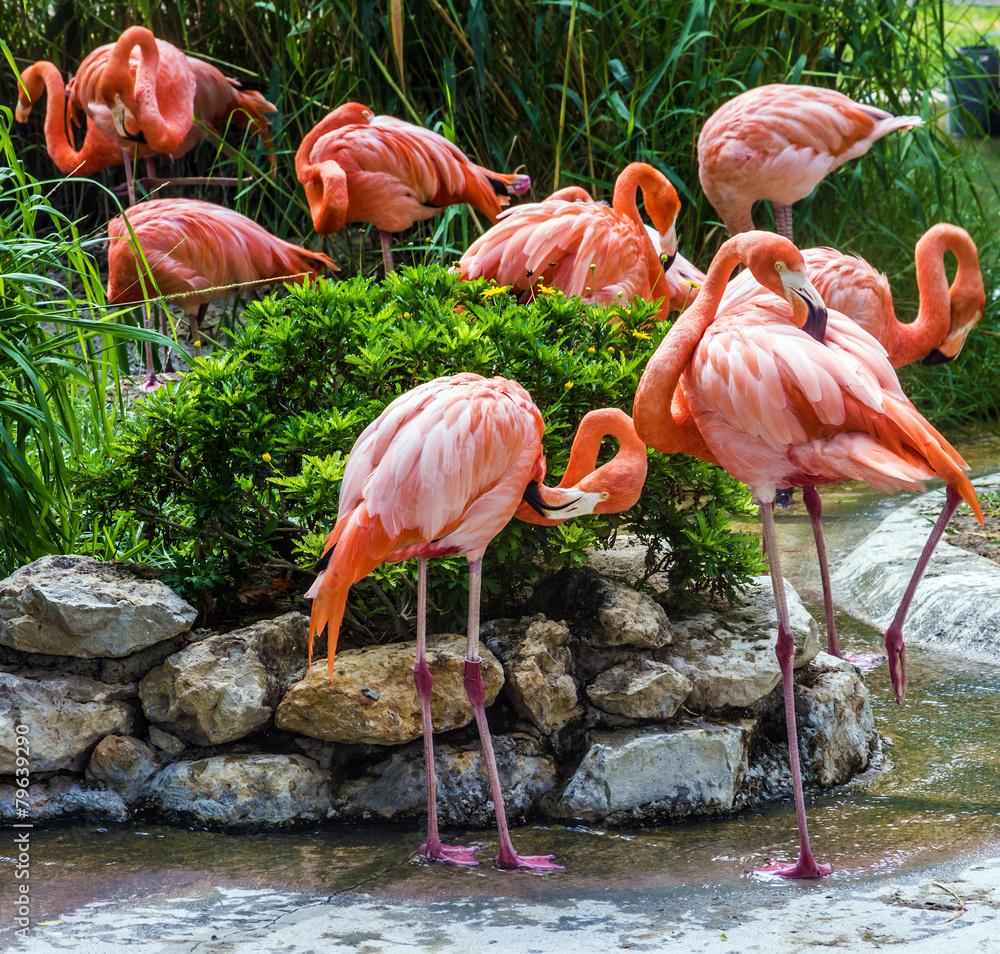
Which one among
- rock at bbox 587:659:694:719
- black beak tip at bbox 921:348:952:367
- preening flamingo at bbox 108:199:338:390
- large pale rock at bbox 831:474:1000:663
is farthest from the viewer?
preening flamingo at bbox 108:199:338:390

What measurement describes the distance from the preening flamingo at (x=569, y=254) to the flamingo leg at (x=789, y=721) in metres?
1.99

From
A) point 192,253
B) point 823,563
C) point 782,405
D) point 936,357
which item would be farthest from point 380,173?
point 782,405

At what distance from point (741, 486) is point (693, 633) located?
49cm

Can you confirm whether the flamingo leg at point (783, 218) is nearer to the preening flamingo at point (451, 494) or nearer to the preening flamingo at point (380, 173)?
the preening flamingo at point (380, 173)

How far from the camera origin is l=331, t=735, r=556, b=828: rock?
3115 mm

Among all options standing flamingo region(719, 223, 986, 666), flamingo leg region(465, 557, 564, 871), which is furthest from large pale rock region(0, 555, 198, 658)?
standing flamingo region(719, 223, 986, 666)

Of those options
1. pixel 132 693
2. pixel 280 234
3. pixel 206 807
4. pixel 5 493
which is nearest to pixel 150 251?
pixel 280 234

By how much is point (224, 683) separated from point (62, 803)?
0.56 m

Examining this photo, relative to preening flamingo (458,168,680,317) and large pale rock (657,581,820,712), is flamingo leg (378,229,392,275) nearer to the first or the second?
preening flamingo (458,168,680,317)

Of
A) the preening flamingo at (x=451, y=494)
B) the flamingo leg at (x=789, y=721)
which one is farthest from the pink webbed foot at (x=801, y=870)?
the preening flamingo at (x=451, y=494)

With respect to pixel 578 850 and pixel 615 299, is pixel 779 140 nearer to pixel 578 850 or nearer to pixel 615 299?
pixel 615 299

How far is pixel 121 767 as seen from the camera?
3.15 m

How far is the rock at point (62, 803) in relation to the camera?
3066 mm

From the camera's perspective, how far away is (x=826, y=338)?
310cm
